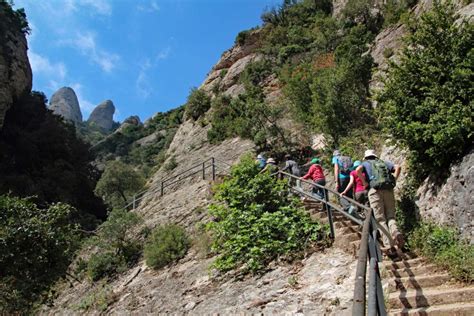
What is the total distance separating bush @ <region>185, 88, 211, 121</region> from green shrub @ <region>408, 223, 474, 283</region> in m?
26.5

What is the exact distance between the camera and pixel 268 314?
573cm

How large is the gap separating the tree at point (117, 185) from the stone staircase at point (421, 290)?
27.4 metres

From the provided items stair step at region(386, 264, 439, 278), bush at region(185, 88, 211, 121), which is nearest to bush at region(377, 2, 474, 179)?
stair step at region(386, 264, 439, 278)

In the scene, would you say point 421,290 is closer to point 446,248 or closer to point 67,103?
point 446,248

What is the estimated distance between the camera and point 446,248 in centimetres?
566

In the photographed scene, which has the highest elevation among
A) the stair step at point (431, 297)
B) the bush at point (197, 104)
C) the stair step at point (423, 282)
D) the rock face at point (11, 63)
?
the rock face at point (11, 63)

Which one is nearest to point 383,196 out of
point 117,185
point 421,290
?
point 421,290

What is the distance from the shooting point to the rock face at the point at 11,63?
31.1 meters

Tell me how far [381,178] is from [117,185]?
2773cm

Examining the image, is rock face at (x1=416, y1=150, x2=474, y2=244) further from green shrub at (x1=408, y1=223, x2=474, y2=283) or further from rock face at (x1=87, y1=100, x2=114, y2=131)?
rock face at (x1=87, y1=100, x2=114, y2=131)

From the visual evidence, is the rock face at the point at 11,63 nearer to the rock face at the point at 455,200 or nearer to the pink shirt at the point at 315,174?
the pink shirt at the point at 315,174

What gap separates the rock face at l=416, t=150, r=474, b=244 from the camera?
5.75 metres

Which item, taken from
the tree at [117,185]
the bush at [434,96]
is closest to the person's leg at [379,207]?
the bush at [434,96]

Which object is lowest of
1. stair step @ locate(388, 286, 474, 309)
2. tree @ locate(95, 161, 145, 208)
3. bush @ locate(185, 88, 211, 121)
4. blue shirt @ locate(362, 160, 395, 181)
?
stair step @ locate(388, 286, 474, 309)
